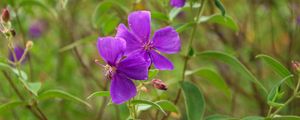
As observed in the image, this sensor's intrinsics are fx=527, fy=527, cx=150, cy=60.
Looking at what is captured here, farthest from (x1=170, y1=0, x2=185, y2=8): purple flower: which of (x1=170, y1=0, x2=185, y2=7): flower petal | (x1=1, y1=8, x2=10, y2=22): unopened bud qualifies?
(x1=1, y1=8, x2=10, y2=22): unopened bud

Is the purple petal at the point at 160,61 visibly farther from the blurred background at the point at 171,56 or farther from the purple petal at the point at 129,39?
the blurred background at the point at 171,56

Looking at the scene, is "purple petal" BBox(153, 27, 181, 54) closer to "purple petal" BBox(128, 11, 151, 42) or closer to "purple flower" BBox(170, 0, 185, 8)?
"purple petal" BBox(128, 11, 151, 42)

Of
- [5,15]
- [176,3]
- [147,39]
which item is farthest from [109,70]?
[5,15]

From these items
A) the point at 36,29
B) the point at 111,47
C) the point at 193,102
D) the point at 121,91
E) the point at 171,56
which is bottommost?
the point at 171,56

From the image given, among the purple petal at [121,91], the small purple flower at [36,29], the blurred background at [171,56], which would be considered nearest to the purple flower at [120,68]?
the purple petal at [121,91]

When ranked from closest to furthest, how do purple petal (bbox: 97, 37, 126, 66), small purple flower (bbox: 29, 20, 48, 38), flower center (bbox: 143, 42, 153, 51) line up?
purple petal (bbox: 97, 37, 126, 66), flower center (bbox: 143, 42, 153, 51), small purple flower (bbox: 29, 20, 48, 38)

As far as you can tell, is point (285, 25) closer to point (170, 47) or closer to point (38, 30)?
point (38, 30)

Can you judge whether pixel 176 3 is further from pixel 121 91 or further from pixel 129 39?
pixel 121 91

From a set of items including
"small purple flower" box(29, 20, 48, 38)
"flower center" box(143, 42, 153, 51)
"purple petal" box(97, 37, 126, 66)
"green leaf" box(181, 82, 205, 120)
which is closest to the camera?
"purple petal" box(97, 37, 126, 66)
